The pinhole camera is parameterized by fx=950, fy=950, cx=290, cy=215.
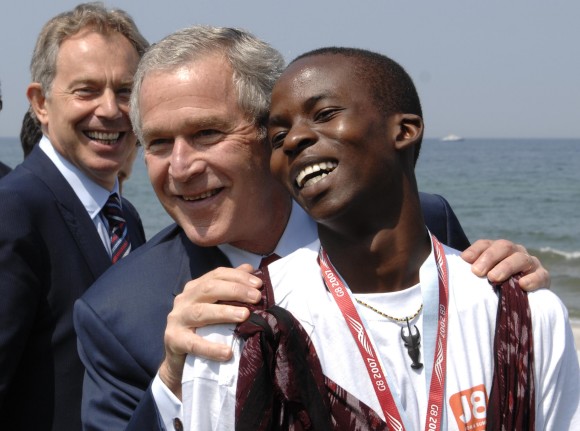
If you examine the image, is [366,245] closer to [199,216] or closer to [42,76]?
[199,216]

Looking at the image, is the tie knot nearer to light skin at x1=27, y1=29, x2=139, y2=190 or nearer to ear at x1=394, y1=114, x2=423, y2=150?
light skin at x1=27, y1=29, x2=139, y2=190

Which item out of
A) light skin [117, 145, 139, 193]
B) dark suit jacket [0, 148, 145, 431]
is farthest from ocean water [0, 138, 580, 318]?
dark suit jacket [0, 148, 145, 431]

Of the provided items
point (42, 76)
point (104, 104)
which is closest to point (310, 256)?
point (104, 104)

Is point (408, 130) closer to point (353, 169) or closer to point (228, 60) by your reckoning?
point (353, 169)

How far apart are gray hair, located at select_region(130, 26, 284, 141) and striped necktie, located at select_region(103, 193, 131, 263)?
1197 mm

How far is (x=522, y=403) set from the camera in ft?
7.04

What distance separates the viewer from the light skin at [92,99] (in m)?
4.10

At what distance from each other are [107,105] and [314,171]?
2.03m

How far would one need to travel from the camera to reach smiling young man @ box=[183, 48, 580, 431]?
6.89 feet

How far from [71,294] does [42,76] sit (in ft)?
3.77

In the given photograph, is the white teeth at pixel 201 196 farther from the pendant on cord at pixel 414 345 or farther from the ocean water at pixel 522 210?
the ocean water at pixel 522 210

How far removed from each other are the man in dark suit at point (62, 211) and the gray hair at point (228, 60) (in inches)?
31.8

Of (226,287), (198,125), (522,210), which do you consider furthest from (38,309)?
(522,210)

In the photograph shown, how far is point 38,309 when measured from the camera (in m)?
3.56
